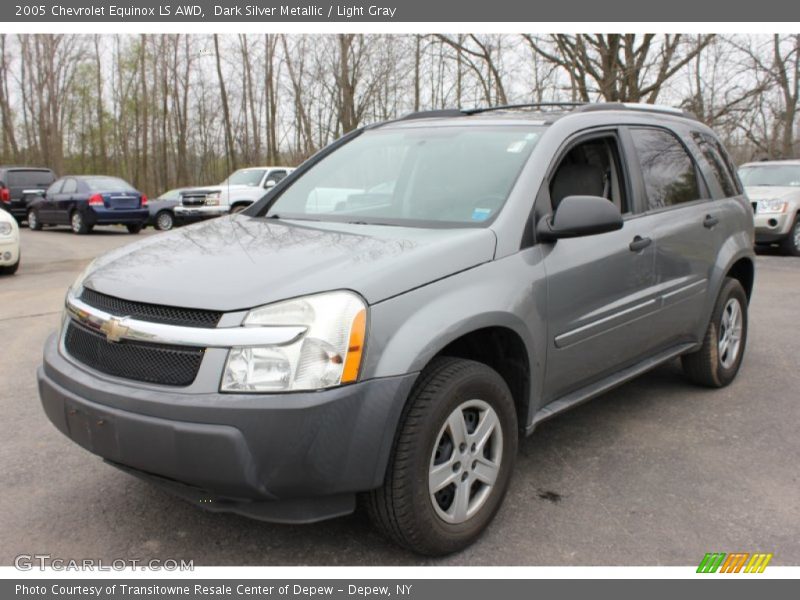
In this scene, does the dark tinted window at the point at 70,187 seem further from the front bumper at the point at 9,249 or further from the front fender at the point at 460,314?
the front fender at the point at 460,314

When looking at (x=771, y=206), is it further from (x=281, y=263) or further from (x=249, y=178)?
(x=281, y=263)

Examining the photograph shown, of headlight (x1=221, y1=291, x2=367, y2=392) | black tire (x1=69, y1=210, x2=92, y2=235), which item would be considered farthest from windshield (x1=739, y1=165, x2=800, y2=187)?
black tire (x1=69, y1=210, x2=92, y2=235)

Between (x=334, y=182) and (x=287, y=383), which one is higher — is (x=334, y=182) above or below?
above

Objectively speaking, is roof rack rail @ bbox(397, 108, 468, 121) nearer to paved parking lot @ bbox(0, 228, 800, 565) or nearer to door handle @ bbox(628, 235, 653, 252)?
door handle @ bbox(628, 235, 653, 252)

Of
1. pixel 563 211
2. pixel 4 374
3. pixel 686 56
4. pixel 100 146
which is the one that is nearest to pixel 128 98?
pixel 100 146

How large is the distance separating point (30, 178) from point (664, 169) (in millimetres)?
21252

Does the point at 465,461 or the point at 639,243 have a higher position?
the point at 639,243

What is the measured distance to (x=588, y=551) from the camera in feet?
9.29

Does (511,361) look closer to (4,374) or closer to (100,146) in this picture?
(4,374)

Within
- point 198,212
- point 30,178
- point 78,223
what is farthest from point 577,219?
point 30,178

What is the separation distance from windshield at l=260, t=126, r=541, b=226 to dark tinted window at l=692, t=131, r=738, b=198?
1944 mm

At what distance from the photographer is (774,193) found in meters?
12.9

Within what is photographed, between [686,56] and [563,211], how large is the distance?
20.8m

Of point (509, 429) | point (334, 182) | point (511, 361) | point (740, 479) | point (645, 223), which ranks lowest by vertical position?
point (740, 479)
